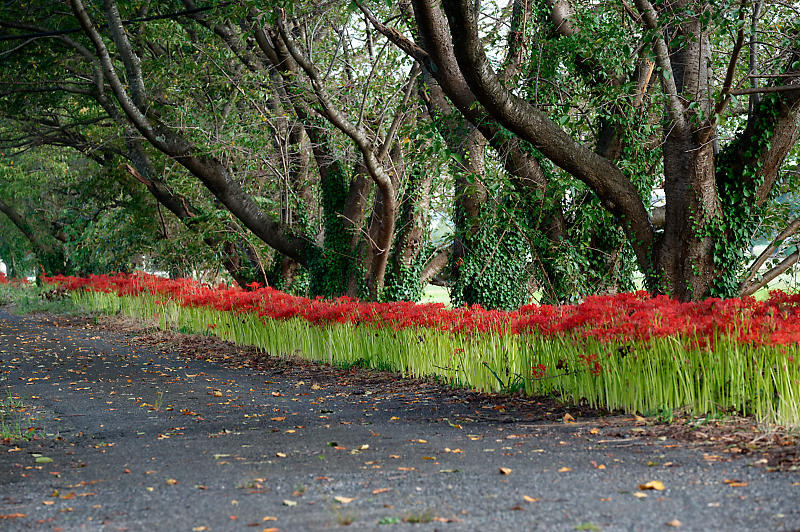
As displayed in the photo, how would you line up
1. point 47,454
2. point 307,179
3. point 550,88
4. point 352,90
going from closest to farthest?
point 47,454 < point 550,88 < point 352,90 < point 307,179

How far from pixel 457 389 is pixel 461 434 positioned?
1.97 meters

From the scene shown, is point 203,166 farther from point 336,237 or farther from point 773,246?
point 773,246

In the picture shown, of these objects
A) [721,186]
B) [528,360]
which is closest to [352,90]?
[721,186]

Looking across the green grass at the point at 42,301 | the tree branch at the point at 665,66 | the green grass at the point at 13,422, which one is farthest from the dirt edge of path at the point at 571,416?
the green grass at the point at 42,301

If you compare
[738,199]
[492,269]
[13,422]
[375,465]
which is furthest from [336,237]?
[375,465]

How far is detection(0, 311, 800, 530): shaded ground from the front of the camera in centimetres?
295

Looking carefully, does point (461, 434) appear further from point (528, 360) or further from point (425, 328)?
point (425, 328)

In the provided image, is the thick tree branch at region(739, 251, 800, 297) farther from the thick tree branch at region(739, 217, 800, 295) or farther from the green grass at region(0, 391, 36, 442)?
the green grass at region(0, 391, 36, 442)

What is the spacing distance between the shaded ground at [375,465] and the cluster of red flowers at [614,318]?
572 millimetres

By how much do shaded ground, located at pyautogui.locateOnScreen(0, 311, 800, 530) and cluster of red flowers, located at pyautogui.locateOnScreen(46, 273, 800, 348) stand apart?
572 mm

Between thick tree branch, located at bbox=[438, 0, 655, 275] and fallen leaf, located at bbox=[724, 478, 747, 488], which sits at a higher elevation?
thick tree branch, located at bbox=[438, 0, 655, 275]

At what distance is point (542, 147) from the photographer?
740 cm

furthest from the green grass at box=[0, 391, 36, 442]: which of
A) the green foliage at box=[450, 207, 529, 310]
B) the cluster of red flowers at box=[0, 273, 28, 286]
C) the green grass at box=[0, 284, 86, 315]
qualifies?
the cluster of red flowers at box=[0, 273, 28, 286]

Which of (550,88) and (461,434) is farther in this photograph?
(550,88)
